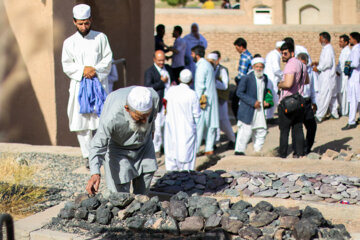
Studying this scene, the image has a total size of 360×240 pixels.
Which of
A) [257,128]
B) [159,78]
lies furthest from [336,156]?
[159,78]

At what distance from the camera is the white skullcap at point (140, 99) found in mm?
4926

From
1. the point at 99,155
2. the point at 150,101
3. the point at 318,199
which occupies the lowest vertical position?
the point at 318,199

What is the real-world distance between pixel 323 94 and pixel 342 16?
10.1 meters

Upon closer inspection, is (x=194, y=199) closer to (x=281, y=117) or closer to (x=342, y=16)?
(x=281, y=117)

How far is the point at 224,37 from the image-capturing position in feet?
62.7

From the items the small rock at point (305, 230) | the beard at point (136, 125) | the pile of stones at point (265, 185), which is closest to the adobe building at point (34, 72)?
the pile of stones at point (265, 185)

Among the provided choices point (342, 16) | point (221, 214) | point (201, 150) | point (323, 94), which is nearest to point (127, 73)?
point (201, 150)

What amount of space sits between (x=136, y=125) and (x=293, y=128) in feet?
13.7

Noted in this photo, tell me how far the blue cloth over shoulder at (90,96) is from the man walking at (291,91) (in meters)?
2.65

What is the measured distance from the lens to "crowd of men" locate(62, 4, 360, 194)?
5.24 metres

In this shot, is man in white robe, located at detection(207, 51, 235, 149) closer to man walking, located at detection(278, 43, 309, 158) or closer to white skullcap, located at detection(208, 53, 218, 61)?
white skullcap, located at detection(208, 53, 218, 61)

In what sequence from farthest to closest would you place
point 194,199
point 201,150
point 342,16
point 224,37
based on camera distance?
point 342,16 < point 224,37 < point 201,150 < point 194,199

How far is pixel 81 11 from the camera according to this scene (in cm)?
710

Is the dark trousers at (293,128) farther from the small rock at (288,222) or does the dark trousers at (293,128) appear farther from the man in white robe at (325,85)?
the man in white robe at (325,85)
